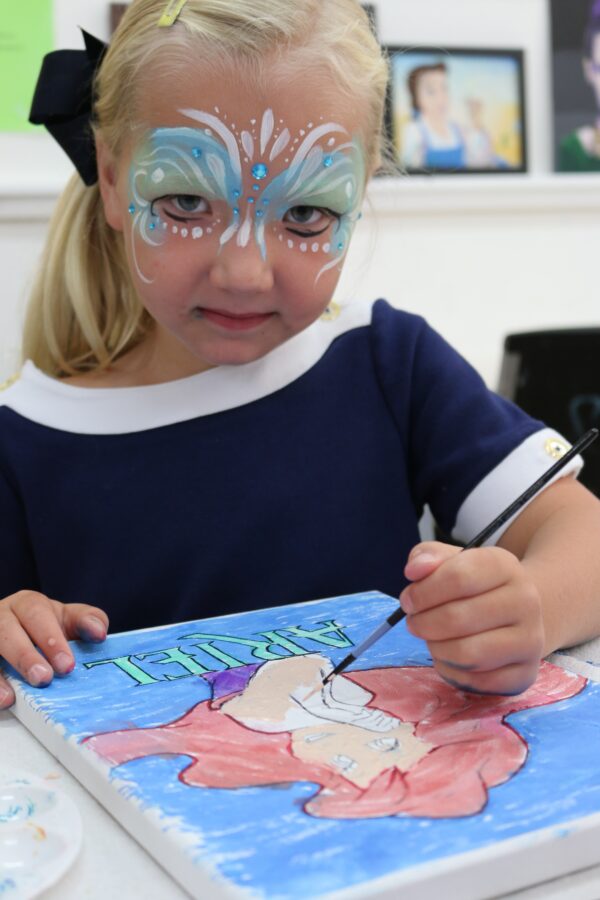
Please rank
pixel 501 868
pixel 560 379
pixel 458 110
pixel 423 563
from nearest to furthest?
pixel 501 868 < pixel 423 563 < pixel 560 379 < pixel 458 110

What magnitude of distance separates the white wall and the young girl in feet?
2.08

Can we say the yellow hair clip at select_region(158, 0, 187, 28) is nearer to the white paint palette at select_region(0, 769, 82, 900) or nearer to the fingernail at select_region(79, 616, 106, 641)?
the fingernail at select_region(79, 616, 106, 641)

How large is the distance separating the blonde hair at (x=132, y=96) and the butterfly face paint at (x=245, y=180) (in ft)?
0.13

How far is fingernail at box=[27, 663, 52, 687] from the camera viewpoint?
576 millimetres

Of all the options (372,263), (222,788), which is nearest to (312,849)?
(222,788)

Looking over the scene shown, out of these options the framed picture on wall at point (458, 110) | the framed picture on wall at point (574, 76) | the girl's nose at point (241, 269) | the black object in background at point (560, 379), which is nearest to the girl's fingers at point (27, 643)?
the girl's nose at point (241, 269)

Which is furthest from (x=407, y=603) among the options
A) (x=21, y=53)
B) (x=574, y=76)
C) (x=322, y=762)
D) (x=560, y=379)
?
(x=574, y=76)

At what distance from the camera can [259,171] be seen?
30.0 inches

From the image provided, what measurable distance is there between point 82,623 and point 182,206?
32cm

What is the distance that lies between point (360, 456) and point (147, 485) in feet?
0.62

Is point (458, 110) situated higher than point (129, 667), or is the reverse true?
point (458, 110)

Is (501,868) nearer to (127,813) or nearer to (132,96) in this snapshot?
(127,813)

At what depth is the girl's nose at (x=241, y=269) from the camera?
30.0 inches

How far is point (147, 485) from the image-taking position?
91 cm
